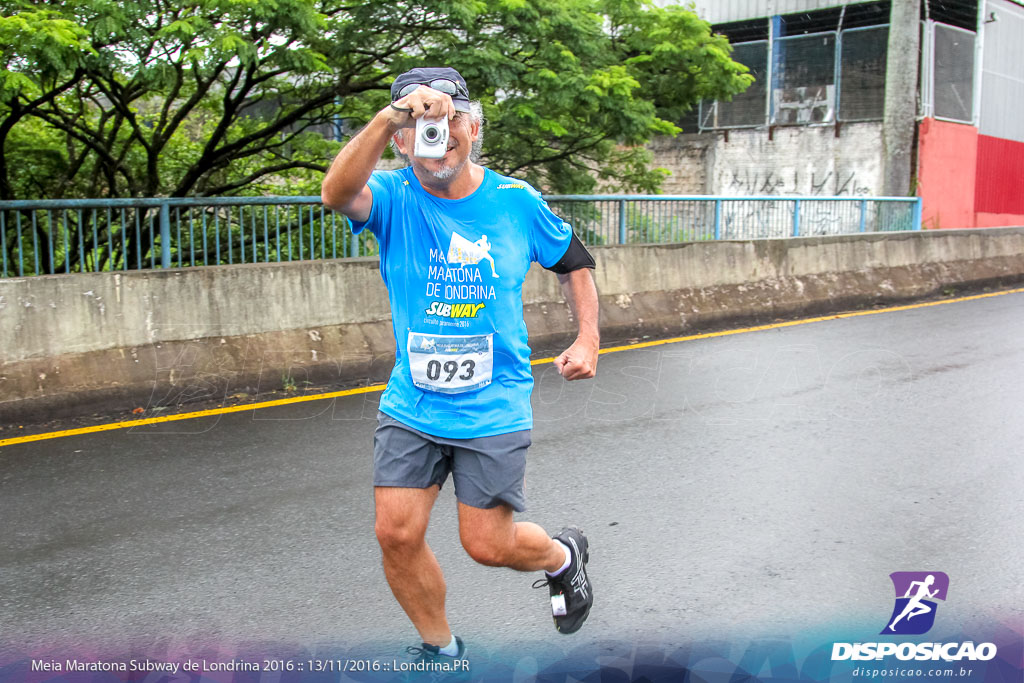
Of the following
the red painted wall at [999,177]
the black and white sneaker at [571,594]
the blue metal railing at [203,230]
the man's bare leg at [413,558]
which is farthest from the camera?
the red painted wall at [999,177]

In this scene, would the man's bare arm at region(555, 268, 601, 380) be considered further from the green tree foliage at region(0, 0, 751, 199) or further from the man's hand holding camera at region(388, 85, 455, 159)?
the green tree foliage at region(0, 0, 751, 199)

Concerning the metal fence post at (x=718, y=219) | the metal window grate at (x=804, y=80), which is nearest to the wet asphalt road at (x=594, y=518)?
the metal fence post at (x=718, y=219)

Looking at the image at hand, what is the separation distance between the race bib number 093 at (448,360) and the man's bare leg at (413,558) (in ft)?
1.15

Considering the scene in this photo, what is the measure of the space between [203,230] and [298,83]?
3.15 m

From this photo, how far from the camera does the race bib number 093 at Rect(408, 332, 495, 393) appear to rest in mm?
3258

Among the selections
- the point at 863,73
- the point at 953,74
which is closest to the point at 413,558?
the point at 863,73

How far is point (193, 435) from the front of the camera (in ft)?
21.9

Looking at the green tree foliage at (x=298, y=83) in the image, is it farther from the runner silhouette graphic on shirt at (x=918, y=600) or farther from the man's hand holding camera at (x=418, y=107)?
the runner silhouette graphic on shirt at (x=918, y=600)

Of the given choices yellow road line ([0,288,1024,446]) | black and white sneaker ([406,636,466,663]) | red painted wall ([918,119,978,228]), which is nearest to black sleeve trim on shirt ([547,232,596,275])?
black and white sneaker ([406,636,466,663])

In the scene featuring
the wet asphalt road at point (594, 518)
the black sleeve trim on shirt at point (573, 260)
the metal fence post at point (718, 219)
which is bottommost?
the wet asphalt road at point (594, 518)

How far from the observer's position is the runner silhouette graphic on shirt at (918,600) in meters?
3.95

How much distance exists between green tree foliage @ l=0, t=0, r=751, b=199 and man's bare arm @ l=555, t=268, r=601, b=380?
16.2ft

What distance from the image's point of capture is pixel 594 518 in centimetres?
500

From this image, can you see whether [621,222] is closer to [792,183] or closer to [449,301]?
[449,301]
